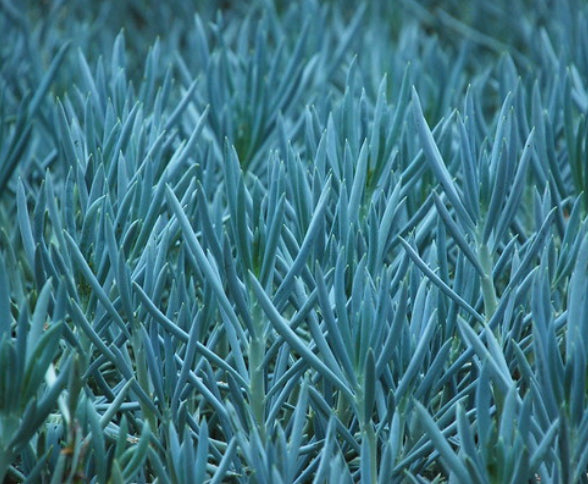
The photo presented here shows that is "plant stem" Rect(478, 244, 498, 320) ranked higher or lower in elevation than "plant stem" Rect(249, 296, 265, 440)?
higher

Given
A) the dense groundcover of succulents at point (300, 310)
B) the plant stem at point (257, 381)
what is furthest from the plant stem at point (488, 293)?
the plant stem at point (257, 381)

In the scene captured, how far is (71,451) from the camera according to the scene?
0.53 meters

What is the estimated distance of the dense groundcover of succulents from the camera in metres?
0.53

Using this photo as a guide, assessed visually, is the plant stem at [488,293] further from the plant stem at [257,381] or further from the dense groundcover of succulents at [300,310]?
the plant stem at [257,381]

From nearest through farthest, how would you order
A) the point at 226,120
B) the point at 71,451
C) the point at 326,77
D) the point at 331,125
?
the point at 71,451 → the point at 331,125 → the point at 226,120 → the point at 326,77

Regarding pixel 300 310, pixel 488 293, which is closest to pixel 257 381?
pixel 300 310

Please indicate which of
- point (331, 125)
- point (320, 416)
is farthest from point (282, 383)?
point (331, 125)

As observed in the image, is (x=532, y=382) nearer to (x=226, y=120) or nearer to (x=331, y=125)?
(x=331, y=125)

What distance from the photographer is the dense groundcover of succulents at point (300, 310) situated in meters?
0.53

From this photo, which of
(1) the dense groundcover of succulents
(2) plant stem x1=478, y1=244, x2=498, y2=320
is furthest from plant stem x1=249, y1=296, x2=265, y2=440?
Result: (2) plant stem x1=478, y1=244, x2=498, y2=320

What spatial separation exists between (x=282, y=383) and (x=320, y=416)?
40 mm

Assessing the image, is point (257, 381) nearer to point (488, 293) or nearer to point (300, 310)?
point (300, 310)

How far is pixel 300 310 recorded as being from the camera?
23.3 inches

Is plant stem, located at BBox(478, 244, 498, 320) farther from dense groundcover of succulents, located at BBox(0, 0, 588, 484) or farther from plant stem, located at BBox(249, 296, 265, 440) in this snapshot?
plant stem, located at BBox(249, 296, 265, 440)
